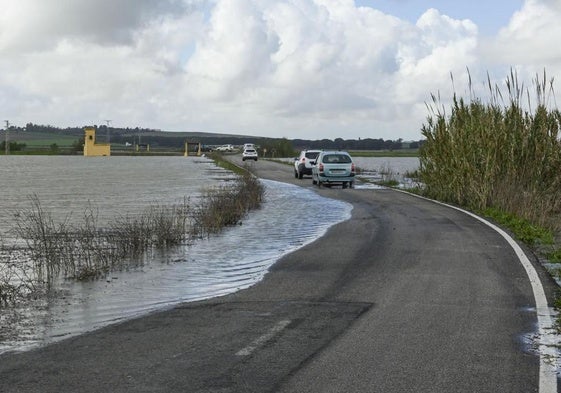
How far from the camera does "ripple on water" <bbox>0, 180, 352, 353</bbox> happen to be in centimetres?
858

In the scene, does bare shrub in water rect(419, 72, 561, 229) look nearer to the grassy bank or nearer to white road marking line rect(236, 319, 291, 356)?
the grassy bank

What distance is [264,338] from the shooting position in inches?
300

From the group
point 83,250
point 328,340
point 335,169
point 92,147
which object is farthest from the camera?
point 92,147

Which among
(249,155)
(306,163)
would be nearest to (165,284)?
(306,163)

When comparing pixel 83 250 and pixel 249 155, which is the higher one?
pixel 83 250

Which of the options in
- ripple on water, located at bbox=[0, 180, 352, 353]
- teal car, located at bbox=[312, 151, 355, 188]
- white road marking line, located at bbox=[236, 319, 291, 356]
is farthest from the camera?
teal car, located at bbox=[312, 151, 355, 188]

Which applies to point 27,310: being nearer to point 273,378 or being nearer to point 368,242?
point 273,378

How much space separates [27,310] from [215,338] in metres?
3.09

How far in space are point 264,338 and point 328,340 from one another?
625 mm

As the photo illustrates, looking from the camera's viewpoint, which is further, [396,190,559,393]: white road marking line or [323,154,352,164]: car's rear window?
[323,154,352,164]: car's rear window

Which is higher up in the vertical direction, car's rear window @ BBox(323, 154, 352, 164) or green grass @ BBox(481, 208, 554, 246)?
car's rear window @ BBox(323, 154, 352, 164)

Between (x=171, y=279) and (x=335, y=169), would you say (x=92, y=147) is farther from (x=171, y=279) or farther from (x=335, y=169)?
(x=171, y=279)

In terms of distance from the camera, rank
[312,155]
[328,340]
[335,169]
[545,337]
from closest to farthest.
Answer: [328,340]
[545,337]
[335,169]
[312,155]

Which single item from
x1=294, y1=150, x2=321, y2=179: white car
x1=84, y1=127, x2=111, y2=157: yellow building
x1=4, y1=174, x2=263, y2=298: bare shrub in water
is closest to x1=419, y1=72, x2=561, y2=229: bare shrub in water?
x1=4, y1=174, x2=263, y2=298: bare shrub in water
